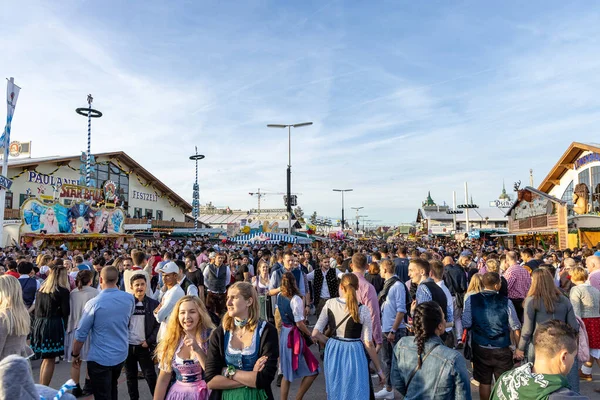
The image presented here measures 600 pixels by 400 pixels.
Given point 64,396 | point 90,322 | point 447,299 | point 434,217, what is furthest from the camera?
point 434,217

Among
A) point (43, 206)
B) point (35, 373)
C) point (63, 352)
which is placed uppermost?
point (43, 206)

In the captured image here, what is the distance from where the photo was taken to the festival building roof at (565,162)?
2646 centimetres

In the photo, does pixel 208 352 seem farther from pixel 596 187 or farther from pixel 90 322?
pixel 596 187

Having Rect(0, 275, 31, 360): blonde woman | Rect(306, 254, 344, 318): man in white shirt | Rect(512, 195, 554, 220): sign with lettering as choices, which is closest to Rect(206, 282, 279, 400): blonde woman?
Rect(0, 275, 31, 360): blonde woman

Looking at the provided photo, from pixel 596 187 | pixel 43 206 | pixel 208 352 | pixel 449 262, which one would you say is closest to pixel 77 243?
pixel 43 206

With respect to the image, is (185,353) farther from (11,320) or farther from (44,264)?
(44,264)

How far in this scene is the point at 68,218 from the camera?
26516mm

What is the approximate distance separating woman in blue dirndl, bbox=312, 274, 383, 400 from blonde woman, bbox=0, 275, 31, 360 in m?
2.83

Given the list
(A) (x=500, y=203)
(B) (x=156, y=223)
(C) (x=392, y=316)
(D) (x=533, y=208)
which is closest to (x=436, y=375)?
(C) (x=392, y=316)

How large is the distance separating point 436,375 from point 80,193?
3113 cm

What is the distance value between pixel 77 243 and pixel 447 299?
29800mm

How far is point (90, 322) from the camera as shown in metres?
3.99

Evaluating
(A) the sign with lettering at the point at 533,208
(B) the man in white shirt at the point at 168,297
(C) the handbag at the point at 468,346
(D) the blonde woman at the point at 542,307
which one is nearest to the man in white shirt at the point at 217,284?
(B) the man in white shirt at the point at 168,297

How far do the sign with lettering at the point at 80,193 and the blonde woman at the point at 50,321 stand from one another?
2534cm
